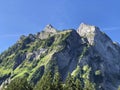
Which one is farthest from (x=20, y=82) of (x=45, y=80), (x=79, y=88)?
(x=79, y=88)

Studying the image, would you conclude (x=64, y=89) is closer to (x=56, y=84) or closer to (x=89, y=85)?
(x=56, y=84)

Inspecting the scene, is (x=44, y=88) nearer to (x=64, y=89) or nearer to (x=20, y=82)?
(x=64, y=89)

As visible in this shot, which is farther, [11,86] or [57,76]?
[11,86]

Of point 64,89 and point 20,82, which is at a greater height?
point 20,82

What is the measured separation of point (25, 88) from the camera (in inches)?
4439

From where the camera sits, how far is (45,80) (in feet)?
342

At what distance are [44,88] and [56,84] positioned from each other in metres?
3.97

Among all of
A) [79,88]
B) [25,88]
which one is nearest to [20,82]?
[25,88]

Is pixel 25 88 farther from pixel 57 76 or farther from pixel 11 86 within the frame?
pixel 57 76

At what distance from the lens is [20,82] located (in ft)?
377

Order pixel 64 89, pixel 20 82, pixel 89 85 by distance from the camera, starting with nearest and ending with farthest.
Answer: pixel 64 89, pixel 89 85, pixel 20 82

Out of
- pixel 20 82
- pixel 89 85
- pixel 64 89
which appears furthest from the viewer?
pixel 20 82

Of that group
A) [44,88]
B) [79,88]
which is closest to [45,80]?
[44,88]

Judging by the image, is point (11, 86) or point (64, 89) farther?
point (11, 86)
